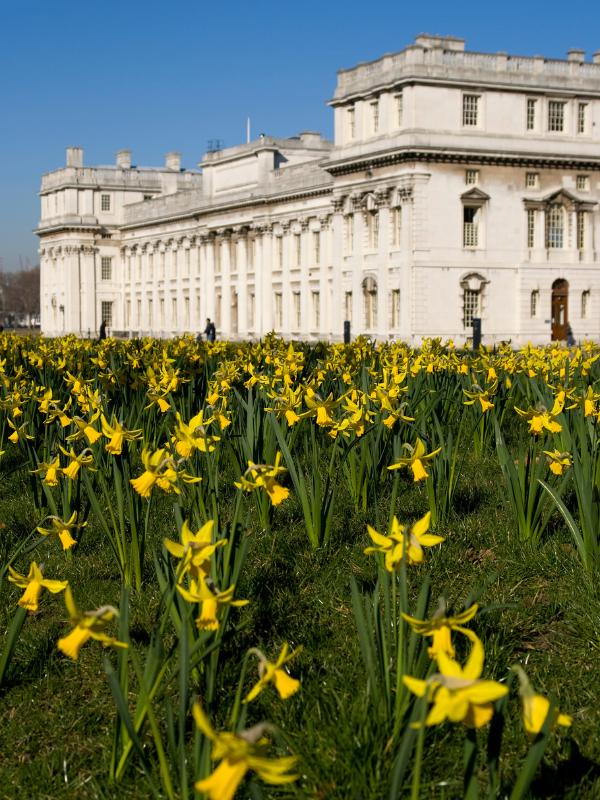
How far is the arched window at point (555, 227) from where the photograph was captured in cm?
5281

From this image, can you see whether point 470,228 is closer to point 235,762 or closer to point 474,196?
point 474,196

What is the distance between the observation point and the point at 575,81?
2094 inches

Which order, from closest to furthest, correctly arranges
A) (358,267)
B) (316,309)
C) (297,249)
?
(358,267)
(316,309)
(297,249)

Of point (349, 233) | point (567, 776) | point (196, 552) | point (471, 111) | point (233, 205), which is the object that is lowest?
point (567, 776)

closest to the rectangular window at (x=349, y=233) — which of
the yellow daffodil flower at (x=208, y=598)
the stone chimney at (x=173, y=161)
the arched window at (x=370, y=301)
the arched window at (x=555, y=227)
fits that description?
the arched window at (x=370, y=301)

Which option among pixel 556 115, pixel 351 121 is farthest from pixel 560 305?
pixel 351 121

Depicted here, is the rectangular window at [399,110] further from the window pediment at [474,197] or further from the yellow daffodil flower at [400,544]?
the yellow daffodil flower at [400,544]

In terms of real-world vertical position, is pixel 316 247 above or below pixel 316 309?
above

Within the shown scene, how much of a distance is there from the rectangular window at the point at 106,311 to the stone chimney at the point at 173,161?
14.3m

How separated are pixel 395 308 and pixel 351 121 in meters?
9.76

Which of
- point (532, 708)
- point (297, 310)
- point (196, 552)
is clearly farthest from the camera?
point (297, 310)

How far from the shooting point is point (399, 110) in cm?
5125

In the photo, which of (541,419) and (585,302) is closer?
(541,419)

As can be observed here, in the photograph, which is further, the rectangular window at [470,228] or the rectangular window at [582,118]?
the rectangular window at [582,118]
